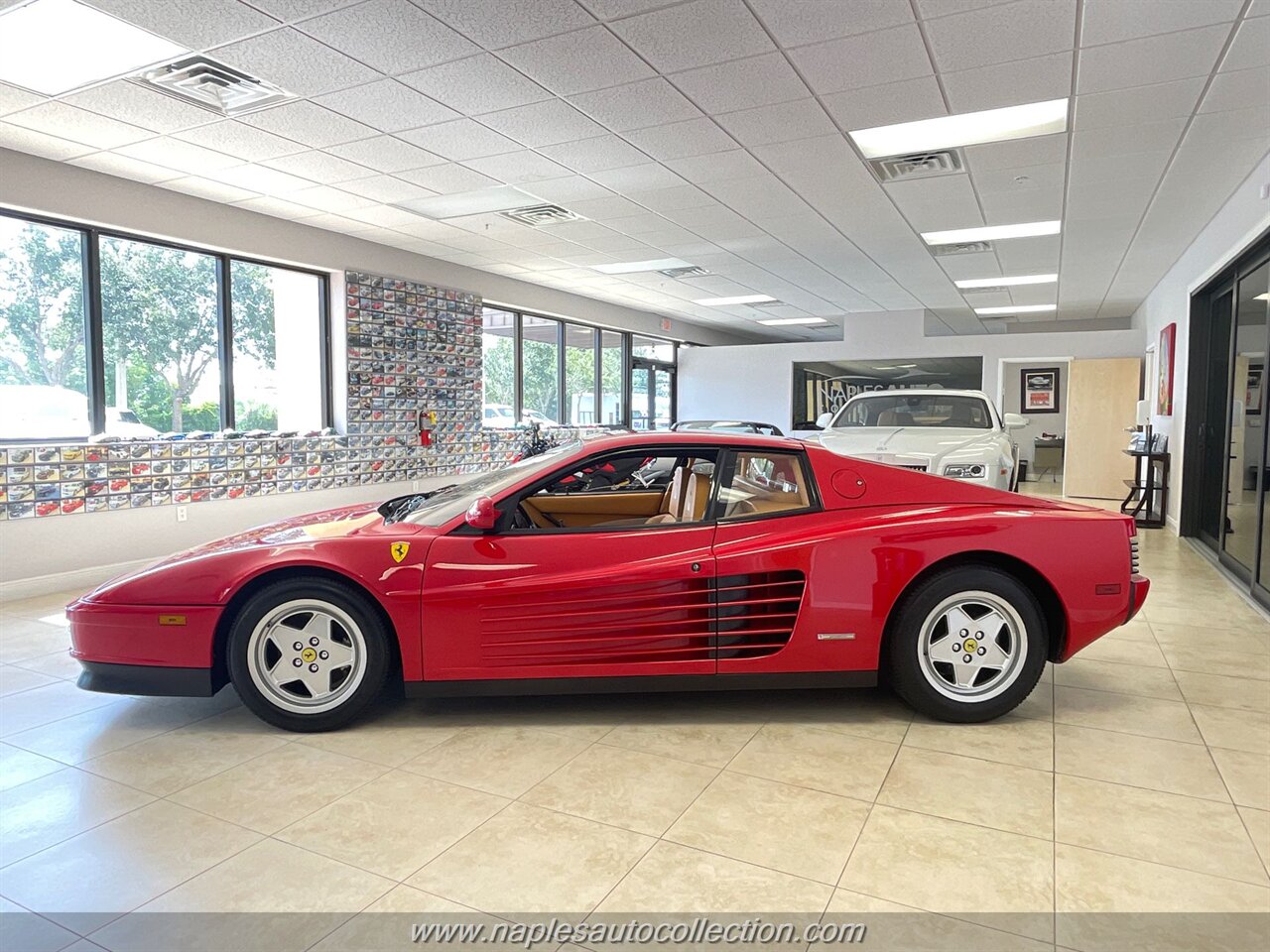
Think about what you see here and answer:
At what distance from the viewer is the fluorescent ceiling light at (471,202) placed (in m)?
5.79

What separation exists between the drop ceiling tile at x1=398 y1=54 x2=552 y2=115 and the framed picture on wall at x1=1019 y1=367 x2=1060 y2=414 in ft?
44.7

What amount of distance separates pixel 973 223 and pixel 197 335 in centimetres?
665

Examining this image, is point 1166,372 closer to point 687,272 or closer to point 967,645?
point 687,272

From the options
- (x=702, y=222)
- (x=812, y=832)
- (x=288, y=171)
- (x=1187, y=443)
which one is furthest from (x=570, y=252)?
(x=812, y=832)

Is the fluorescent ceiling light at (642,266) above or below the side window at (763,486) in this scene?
above

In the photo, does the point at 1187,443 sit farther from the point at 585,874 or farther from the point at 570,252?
the point at 585,874

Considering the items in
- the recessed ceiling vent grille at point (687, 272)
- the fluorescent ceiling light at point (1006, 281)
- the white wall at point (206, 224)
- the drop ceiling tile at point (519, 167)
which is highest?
the fluorescent ceiling light at point (1006, 281)

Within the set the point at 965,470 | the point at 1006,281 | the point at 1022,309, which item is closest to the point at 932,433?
the point at 965,470

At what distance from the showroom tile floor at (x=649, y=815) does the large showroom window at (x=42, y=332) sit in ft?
9.32

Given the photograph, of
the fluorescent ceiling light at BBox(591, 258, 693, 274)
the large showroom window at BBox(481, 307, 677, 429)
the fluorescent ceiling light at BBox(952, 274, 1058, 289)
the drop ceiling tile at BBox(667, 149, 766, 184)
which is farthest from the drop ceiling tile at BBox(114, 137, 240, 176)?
the fluorescent ceiling light at BBox(952, 274, 1058, 289)

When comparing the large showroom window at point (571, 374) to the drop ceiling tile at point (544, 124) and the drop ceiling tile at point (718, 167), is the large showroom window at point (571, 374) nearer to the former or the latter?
the drop ceiling tile at point (718, 167)

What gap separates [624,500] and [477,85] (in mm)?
2306

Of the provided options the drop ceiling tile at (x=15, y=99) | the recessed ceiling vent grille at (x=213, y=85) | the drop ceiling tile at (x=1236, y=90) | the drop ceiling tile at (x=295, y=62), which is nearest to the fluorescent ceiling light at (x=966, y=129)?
the drop ceiling tile at (x=1236, y=90)

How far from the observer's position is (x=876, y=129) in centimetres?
446
